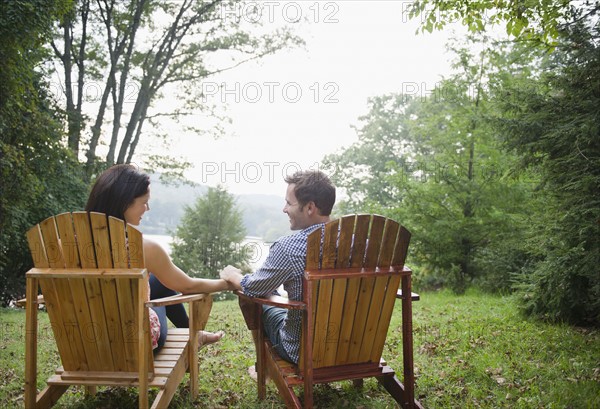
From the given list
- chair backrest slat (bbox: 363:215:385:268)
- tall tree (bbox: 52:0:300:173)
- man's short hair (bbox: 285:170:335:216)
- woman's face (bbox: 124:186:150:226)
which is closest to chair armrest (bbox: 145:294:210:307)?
woman's face (bbox: 124:186:150:226)

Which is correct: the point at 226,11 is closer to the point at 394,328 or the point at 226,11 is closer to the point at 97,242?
the point at 394,328

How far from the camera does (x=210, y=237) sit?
63.5ft

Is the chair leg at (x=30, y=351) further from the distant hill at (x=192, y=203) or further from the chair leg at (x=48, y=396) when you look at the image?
the distant hill at (x=192, y=203)

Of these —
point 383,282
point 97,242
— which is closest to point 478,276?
point 383,282

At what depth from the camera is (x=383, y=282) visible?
8.43ft

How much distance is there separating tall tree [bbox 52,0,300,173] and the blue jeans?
37.8 feet

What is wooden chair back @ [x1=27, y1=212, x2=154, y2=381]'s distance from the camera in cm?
228

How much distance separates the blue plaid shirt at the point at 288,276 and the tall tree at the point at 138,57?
1174 cm

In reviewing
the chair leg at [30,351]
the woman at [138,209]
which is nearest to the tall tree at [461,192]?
the woman at [138,209]

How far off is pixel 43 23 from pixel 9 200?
12.9 feet

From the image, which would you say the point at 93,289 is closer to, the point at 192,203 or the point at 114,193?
the point at 114,193

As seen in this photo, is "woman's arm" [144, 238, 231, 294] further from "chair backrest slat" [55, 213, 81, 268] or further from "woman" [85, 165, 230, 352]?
"chair backrest slat" [55, 213, 81, 268]

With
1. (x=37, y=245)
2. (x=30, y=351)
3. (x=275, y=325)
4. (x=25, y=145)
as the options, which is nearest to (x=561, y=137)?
(x=275, y=325)

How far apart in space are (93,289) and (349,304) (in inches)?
56.1
